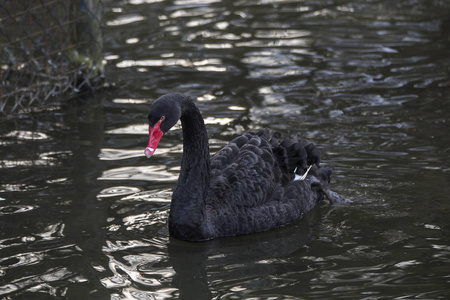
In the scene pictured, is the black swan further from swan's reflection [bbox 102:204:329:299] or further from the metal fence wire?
the metal fence wire

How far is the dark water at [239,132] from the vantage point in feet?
14.8

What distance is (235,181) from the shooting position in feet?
17.0

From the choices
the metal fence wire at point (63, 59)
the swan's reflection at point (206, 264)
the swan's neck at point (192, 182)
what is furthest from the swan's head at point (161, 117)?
the metal fence wire at point (63, 59)

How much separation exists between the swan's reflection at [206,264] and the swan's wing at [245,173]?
255mm

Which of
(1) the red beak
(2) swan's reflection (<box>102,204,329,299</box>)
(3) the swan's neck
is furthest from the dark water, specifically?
(1) the red beak

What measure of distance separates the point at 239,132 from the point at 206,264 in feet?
7.68

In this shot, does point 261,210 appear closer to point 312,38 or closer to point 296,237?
point 296,237

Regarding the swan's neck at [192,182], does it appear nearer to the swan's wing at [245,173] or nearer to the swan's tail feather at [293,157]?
the swan's wing at [245,173]

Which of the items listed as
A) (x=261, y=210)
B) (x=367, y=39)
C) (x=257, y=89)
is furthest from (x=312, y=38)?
(x=261, y=210)

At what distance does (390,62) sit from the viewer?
8.58m

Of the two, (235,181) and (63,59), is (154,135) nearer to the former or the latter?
(235,181)

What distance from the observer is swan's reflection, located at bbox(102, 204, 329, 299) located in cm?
438

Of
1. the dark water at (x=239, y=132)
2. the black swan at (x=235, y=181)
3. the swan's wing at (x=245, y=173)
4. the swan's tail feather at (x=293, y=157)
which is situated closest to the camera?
the dark water at (x=239, y=132)

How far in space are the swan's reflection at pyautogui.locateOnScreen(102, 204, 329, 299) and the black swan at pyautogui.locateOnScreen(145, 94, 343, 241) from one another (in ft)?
0.34
